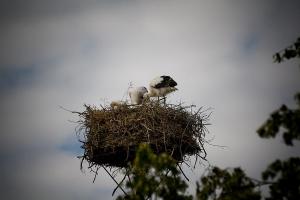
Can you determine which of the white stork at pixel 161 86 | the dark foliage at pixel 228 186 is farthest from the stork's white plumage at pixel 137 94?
the dark foliage at pixel 228 186

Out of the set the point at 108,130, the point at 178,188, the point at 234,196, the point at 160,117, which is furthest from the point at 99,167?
the point at 234,196

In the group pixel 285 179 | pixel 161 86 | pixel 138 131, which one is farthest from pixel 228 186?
pixel 161 86

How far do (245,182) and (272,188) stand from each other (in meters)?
0.46

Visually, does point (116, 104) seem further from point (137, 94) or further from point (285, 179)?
point (285, 179)

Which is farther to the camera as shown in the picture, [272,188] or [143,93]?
[143,93]

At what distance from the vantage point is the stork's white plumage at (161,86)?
12672mm

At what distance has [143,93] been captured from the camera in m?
12.8

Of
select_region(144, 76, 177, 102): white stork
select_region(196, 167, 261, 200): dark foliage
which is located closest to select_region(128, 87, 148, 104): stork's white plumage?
select_region(144, 76, 177, 102): white stork

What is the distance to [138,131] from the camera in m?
10.6

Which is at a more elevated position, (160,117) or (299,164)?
(160,117)

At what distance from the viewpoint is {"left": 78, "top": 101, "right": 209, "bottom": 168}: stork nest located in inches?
414

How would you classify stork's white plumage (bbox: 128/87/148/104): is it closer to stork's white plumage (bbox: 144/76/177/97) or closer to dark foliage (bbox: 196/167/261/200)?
stork's white plumage (bbox: 144/76/177/97)

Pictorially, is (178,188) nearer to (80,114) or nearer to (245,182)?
(245,182)

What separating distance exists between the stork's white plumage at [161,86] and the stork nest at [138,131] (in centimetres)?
142
